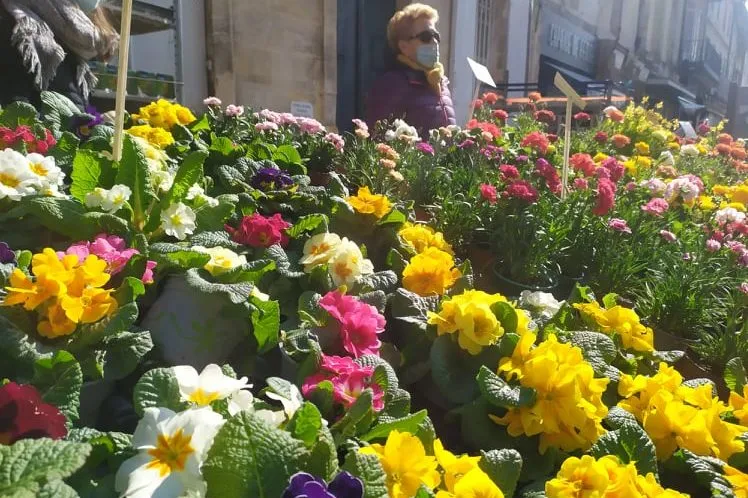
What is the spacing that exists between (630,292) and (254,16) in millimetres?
5002

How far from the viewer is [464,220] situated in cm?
247

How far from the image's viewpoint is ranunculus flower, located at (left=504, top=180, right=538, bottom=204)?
2.25 metres

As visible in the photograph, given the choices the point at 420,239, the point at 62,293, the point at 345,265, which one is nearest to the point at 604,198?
the point at 420,239

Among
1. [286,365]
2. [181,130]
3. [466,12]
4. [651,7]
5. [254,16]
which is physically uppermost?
[651,7]

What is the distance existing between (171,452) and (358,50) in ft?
25.2

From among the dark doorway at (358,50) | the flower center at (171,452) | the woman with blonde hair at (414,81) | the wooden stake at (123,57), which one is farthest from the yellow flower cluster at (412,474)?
the dark doorway at (358,50)

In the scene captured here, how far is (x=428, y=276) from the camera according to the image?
59.2 inches

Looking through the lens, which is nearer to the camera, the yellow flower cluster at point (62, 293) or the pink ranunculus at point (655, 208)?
the yellow flower cluster at point (62, 293)

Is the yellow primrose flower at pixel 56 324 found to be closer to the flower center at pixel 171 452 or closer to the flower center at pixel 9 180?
the flower center at pixel 171 452

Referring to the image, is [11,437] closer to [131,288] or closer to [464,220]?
[131,288]

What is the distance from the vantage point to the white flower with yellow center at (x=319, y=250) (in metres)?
1.42

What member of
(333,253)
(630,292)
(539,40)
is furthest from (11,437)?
(539,40)

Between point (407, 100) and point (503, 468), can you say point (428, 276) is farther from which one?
point (407, 100)

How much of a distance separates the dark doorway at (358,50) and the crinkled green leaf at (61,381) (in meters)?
7.11
